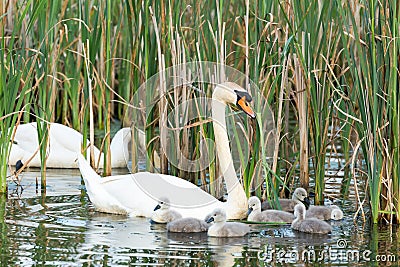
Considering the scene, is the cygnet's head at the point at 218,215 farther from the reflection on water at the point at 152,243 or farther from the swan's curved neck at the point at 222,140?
the swan's curved neck at the point at 222,140

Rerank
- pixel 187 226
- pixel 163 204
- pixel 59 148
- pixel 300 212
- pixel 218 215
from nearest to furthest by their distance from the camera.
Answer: pixel 218 215 → pixel 187 226 → pixel 300 212 → pixel 163 204 → pixel 59 148

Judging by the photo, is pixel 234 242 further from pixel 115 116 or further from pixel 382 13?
pixel 115 116

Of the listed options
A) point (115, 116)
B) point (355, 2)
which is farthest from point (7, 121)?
point (115, 116)

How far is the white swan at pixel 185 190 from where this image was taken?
797cm

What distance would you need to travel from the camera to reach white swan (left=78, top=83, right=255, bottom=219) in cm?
797

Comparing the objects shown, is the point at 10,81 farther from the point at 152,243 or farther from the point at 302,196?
the point at 302,196

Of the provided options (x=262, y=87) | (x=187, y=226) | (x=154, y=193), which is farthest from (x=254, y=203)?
(x=262, y=87)

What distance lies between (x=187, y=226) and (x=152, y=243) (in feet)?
1.47

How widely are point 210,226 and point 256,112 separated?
1.13 metres

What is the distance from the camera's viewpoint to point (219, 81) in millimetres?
8258

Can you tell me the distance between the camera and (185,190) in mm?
8070

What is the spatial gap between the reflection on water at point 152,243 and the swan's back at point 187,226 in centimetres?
5

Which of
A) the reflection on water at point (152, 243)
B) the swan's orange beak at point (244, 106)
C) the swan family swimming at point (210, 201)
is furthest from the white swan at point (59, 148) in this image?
the swan's orange beak at point (244, 106)

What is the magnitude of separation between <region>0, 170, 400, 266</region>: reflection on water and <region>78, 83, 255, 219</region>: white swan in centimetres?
14
